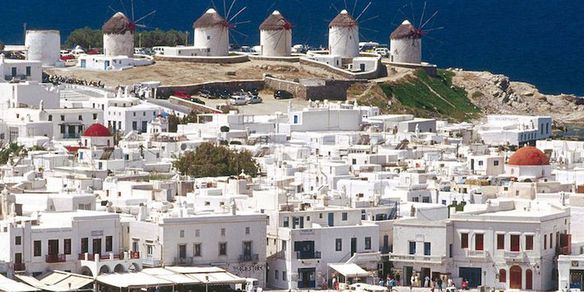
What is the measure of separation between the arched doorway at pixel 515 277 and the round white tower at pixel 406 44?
53.4 metres

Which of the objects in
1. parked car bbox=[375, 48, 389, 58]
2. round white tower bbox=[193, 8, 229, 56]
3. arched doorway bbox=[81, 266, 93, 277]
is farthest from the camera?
parked car bbox=[375, 48, 389, 58]

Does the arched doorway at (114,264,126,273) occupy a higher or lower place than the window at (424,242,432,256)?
lower

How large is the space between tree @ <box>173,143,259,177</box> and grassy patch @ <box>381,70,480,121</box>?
2898cm

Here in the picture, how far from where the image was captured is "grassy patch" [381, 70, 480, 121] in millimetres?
101250

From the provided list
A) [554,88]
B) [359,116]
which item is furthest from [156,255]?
[554,88]

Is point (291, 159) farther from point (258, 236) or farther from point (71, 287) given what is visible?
point (71, 287)

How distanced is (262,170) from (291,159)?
12.0ft

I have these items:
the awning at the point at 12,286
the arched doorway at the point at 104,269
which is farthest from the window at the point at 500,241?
the awning at the point at 12,286

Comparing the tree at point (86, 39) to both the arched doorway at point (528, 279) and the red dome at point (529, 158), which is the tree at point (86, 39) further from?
the arched doorway at point (528, 279)

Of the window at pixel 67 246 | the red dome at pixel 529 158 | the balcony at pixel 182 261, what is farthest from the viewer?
the red dome at pixel 529 158

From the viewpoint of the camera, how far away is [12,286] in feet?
160

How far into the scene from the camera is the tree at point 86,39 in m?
114

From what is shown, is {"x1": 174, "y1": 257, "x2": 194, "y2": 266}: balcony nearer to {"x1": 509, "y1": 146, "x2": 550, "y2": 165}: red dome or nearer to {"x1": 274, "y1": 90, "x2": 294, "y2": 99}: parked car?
{"x1": 509, "y1": 146, "x2": 550, "y2": 165}: red dome

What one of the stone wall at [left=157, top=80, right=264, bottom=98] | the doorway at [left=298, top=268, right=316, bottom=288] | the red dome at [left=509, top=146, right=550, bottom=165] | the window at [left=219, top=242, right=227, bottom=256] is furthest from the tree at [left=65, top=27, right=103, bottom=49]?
the window at [left=219, top=242, right=227, bottom=256]
